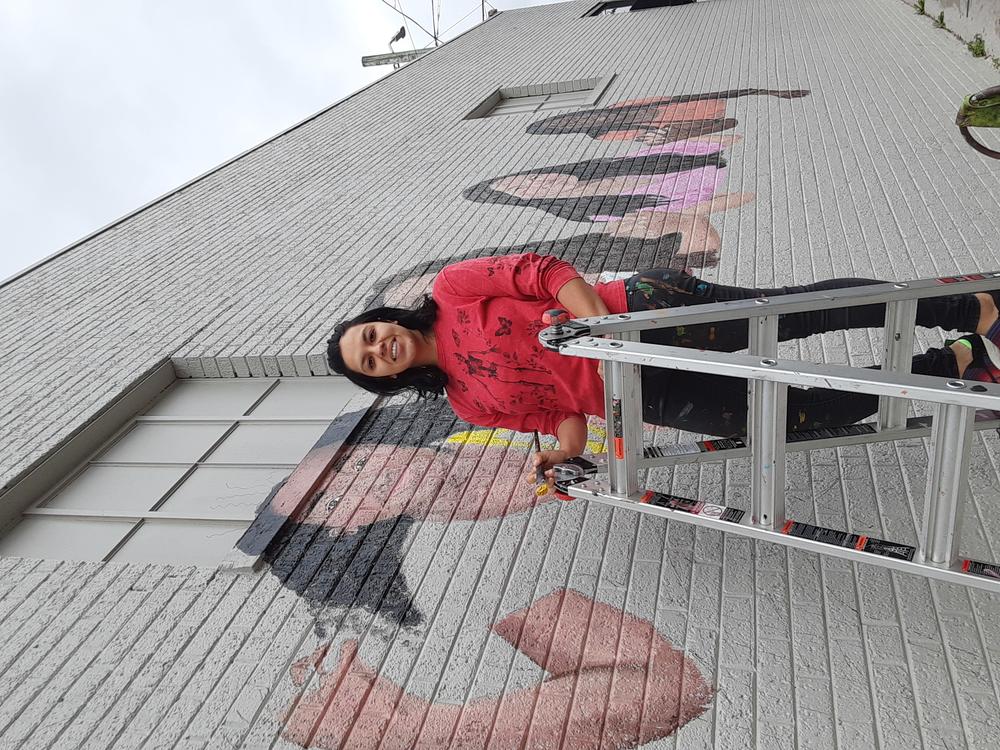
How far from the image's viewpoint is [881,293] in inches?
102

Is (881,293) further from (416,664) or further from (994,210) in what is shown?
(994,210)

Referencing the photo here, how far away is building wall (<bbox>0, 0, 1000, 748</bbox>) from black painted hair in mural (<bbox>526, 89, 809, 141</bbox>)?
3.61 feet

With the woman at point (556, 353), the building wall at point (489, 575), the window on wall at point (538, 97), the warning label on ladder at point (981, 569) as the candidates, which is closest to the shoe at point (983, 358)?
the woman at point (556, 353)

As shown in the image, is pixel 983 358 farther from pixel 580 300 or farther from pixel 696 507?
pixel 580 300

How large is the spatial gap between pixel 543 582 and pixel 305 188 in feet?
22.1

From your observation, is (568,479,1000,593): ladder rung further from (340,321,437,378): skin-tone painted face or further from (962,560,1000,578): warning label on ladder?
(340,321,437,378): skin-tone painted face

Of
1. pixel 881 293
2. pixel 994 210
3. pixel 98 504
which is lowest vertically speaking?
pixel 98 504

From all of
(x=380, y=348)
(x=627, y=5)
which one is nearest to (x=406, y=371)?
(x=380, y=348)

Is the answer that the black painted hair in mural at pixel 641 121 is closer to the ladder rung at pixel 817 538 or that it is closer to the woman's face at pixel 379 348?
the woman's face at pixel 379 348

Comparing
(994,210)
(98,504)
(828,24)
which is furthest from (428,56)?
(98,504)

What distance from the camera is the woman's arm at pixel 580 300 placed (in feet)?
8.84

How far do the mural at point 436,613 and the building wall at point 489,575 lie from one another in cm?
1

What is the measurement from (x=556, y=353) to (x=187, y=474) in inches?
97.9

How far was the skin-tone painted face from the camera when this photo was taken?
2.81m
